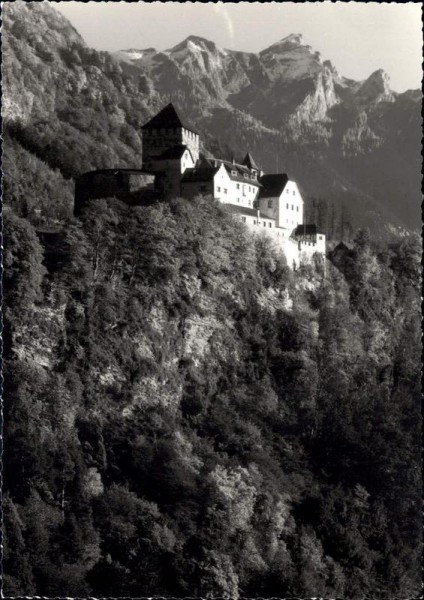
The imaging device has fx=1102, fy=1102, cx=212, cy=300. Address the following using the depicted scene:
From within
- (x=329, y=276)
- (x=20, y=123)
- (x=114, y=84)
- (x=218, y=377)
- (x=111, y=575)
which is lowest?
(x=111, y=575)

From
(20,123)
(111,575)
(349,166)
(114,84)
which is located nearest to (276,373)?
(111,575)

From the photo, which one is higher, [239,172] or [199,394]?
[239,172]

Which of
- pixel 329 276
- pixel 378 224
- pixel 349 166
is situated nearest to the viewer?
pixel 329 276

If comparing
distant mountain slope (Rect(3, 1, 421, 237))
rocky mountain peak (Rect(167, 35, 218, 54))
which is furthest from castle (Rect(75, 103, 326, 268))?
rocky mountain peak (Rect(167, 35, 218, 54))

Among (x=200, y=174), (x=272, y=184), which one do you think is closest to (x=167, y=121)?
(x=200, y=174)

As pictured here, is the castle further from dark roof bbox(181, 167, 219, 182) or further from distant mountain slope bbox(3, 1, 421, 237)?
distant mountain slope bbox(3, 1, 421, 237)

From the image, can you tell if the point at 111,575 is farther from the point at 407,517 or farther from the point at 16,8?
the point at 16,8

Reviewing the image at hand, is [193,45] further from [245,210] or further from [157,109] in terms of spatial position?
[245,210]
